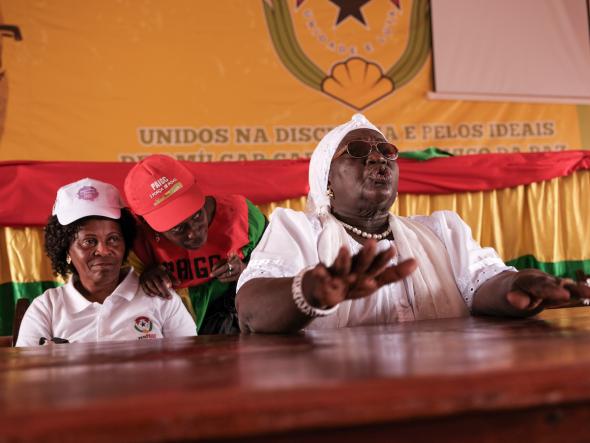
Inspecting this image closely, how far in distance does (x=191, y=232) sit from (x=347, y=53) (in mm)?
2765

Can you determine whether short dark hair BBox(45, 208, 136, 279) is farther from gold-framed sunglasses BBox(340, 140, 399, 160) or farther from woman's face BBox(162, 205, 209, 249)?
gold-framed sunglasses BBox(340, 140, 399, 160)

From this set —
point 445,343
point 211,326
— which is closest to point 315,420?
point 445,343

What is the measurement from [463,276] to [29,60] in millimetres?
3507

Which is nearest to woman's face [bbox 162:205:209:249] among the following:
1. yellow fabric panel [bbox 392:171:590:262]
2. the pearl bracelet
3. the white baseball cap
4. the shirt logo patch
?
the white baseball cap

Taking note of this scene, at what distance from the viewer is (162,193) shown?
7.80 feet

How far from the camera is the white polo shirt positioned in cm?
209

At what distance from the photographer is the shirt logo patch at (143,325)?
2117mm

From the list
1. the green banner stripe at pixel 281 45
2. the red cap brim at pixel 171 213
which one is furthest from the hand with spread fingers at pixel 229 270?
the green banner stripe at pixel 281 45

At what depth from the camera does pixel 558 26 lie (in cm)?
500

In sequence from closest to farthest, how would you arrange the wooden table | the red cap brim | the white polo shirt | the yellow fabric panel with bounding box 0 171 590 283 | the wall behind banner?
the wooden table, the white polo shirt, the red cap brim, the yellow fabric panel with bounding box 0 171 590 283, the wall behind banner

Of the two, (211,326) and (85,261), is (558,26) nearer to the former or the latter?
(211,326)

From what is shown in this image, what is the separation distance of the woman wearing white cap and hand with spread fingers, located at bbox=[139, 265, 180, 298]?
0.09 feet

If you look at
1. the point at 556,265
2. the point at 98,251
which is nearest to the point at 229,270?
the point at 98,251

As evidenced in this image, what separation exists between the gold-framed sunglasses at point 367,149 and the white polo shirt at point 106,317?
891 millimetres
